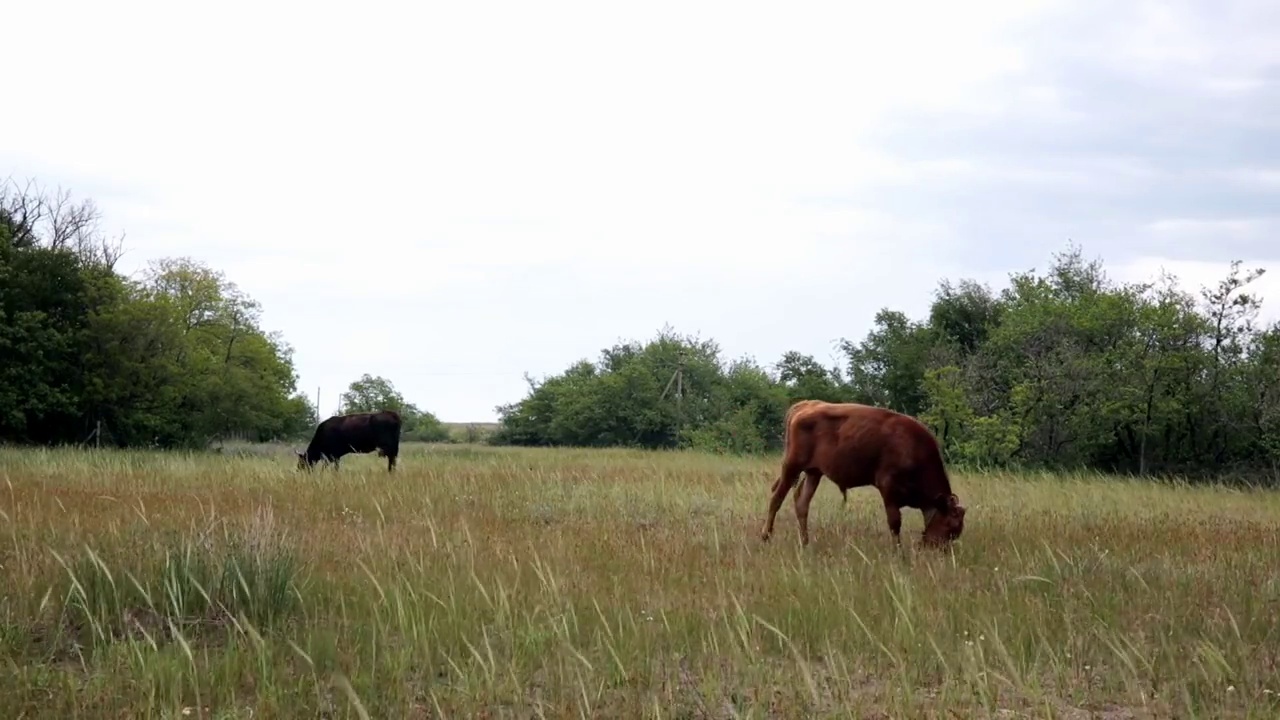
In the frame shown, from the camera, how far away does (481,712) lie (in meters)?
4.34

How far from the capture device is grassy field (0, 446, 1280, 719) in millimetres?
4504

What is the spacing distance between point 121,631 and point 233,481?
10.3 m

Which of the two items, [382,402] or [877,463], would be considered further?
[382,402]

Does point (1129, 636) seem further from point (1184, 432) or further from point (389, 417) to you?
point (1184, 432)

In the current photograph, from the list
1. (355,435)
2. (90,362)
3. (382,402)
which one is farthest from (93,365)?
(382,402)

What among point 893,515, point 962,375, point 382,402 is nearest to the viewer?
point 893,515

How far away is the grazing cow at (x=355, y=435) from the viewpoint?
2503cm

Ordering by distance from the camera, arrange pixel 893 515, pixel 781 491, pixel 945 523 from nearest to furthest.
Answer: pixel 945 523 → pixel 893 515 → pixel 781 491

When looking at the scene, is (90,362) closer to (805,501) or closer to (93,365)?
(93,365)

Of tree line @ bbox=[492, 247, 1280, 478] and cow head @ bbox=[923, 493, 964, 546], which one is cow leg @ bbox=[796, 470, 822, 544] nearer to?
cow head @ bbox=[923, 493, 964, 546]

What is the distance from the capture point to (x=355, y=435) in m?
25.4

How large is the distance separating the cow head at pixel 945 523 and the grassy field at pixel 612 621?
0.25 metres

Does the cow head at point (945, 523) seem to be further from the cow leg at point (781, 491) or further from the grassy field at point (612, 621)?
the cow leg at point (781, 491)

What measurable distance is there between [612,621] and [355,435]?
20.8 metres
